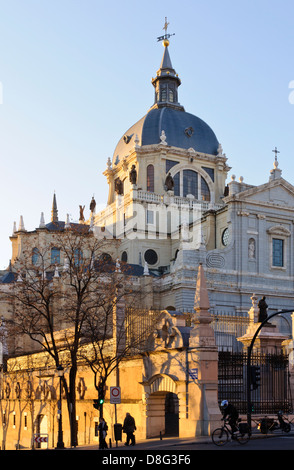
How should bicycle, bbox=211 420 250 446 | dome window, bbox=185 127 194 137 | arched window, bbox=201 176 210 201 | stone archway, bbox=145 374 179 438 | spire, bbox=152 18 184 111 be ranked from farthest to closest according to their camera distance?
spire, bbox=152 18 184 111 < dome window, bbox=185 127 194 137 < arched window, bbox=201 176 210 201 < stone archway, bbox=145 374 179 438 < bicycle, bbox=211 420 250 446

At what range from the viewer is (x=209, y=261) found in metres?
60.1

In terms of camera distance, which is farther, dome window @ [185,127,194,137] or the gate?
dome window @ [185,127,194,137]

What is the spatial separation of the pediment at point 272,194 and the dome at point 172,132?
18.9 meters

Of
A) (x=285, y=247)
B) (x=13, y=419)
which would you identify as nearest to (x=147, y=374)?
(x=13, y=419)

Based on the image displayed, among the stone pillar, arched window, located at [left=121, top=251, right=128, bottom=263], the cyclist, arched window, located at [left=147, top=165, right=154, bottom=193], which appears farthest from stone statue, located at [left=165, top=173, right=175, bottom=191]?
the cyclist

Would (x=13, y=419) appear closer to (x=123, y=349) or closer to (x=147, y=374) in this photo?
(x=123, y=349)

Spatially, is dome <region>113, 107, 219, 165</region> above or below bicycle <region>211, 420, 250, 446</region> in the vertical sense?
above

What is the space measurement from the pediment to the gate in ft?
120

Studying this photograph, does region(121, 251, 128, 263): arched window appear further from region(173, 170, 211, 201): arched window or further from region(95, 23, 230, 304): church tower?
region(173, 170, 211, 201): arched window

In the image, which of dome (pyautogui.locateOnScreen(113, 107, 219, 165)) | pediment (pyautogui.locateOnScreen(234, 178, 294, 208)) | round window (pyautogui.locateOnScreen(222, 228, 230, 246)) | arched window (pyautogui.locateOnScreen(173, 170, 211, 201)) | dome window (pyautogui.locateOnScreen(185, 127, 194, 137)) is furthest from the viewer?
dome window (pyautogui.locateOnScreen(185, 127, 194, 137))

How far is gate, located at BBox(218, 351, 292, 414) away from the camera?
25.0 meters

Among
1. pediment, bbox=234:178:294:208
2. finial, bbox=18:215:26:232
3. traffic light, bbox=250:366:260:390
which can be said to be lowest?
traffic light, bbox=250:366:260:390

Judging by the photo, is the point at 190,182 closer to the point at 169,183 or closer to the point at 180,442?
the point at 169,183

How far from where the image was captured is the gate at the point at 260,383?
984 inches
